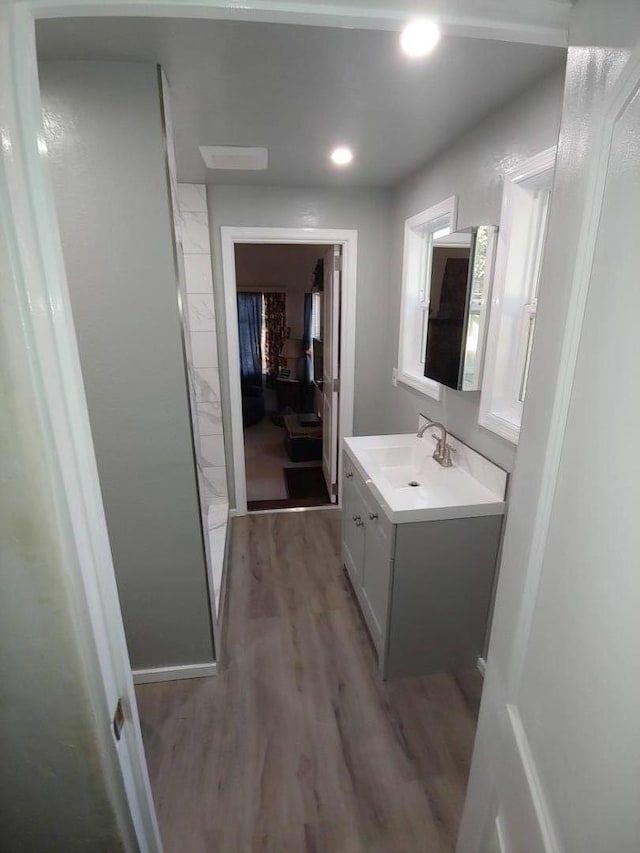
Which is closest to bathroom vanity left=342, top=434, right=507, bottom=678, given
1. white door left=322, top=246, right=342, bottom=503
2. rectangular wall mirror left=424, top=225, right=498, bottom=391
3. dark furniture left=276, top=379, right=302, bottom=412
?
rectangular wall mirror left=424, top=225, right=498, bottom=391

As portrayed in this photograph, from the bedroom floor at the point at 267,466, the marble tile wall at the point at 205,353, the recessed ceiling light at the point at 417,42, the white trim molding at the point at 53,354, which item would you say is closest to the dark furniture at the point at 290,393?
the bedroom floor at the point at 267,466

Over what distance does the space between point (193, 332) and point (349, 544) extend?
1.85 meters

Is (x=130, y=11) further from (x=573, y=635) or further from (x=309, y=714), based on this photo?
(x=309, y=714)

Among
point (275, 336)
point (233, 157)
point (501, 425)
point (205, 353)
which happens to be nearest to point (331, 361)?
point (205, 353)

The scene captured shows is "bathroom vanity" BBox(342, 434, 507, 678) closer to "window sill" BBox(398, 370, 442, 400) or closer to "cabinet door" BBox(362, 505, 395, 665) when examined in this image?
"cabinet door" BBox(362, 505, 395, 665)

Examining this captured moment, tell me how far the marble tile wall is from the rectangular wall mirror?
1.50 m

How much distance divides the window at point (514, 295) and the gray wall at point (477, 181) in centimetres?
8

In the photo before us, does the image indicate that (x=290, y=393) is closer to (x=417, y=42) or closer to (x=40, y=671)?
(x=417, y=42)

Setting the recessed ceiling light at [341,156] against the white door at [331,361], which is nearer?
the recessed ceiling light at [341,156]

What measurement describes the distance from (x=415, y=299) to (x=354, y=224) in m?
0.75

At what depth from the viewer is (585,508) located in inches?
23.2

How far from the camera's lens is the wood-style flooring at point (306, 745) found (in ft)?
4.73

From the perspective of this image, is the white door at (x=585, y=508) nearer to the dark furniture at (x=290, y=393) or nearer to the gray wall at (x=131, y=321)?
the gray wall at (x=131, y=321)

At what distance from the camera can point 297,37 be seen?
1.23 m
